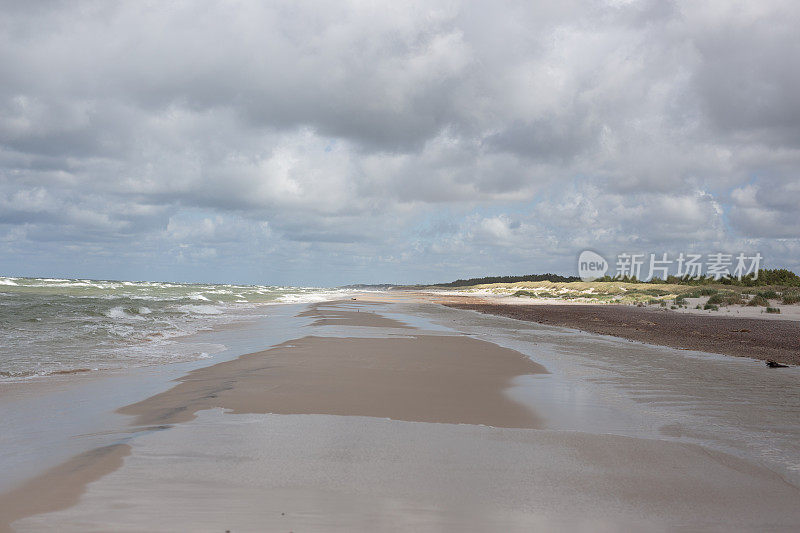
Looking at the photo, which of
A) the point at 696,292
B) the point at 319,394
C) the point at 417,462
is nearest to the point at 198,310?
the point at 319,394

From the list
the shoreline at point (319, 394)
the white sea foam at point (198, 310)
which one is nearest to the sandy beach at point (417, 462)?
the shoreline at point (319, 394)

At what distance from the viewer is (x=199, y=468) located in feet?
12.5

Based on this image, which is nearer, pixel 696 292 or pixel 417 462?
pixel 417 462

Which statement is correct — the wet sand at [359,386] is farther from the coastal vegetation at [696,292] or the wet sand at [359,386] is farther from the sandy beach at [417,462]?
the coastal vegetation at [696,292]

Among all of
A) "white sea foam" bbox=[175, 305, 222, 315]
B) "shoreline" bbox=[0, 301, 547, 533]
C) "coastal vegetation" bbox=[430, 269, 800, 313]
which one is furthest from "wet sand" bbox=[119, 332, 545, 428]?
"coastal vegetation" bbox=[430, 269, 800, 313]

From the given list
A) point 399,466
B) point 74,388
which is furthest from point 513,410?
point 74,388

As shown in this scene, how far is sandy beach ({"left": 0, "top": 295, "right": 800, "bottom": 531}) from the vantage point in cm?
307

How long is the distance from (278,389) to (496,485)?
4110mm

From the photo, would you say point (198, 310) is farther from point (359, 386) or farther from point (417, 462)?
point (417, 462)

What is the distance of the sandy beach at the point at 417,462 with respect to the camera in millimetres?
3070

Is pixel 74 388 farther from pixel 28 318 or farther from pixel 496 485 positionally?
pixel 28 318

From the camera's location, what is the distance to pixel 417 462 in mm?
4066

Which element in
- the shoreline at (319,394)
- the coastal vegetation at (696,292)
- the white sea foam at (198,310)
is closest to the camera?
the shoreline at (319,394)

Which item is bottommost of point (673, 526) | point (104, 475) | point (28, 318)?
point (28, 318)
